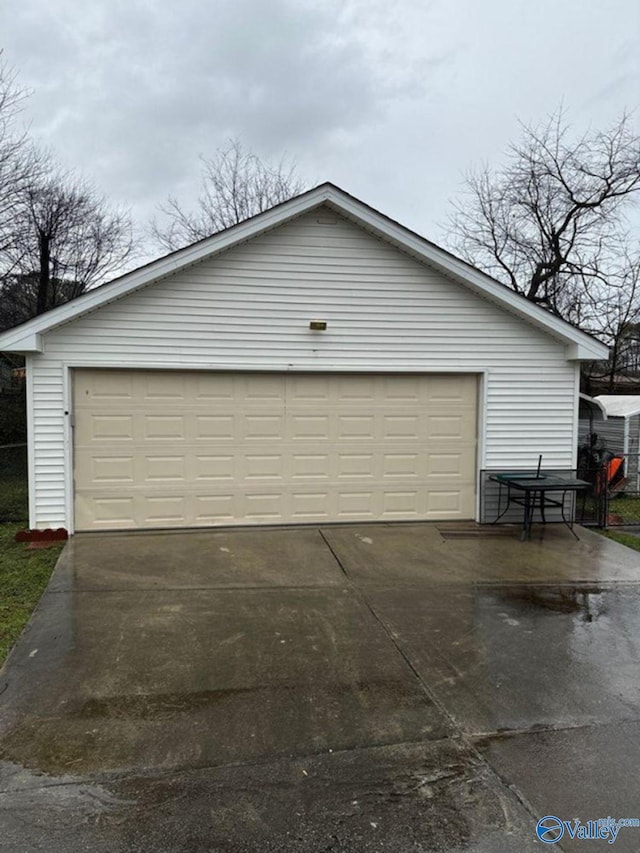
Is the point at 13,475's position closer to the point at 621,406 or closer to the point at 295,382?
the point at 295,382

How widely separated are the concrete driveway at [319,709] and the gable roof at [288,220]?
10.3 ft

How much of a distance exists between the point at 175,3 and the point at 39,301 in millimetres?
10170

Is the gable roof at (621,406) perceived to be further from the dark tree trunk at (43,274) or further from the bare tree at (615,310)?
the dark tree trunk at (43,274)

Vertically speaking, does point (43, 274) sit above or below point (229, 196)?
below

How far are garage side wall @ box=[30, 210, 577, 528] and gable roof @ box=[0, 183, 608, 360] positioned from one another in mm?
166

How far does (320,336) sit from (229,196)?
16.3m

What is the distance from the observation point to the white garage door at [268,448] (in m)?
7.62

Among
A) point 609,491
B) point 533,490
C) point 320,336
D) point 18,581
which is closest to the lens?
point 18,581

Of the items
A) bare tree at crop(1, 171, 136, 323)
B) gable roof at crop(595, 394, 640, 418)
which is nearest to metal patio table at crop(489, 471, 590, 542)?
gable roof at crop(595, 394, 640, 418)

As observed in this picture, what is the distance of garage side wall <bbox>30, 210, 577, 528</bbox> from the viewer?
7.40 metres

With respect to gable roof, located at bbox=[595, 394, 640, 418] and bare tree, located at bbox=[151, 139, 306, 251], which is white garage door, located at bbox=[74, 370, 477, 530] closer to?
gable roof, located at bbox=[595, 394, 640, 418]

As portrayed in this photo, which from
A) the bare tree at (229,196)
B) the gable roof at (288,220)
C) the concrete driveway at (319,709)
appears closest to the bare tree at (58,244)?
the bare tree at (229,196)

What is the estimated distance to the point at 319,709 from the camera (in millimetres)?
3340

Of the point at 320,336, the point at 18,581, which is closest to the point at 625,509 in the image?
the point at 320,336
